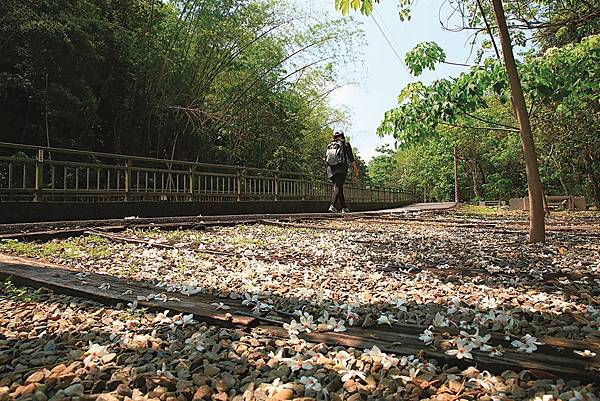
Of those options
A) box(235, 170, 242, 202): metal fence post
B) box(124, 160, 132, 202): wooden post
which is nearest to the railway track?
box(124, 160, 132, 202): wooden post

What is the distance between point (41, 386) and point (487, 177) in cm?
3879

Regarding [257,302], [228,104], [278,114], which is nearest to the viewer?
[257,302]

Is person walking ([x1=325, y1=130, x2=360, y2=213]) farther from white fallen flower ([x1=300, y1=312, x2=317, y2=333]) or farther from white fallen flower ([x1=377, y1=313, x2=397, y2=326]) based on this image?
white fallen flower ([x1=300, y1=312, x2=317, y2=333])

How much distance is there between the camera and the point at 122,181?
332 inches

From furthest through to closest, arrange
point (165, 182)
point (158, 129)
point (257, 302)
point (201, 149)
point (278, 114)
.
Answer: point (278, 114) < point (201, 149) < point (158, 129) < point (165, 182) < point (257, 302)

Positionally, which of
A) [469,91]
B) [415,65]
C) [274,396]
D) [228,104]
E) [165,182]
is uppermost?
[228,104]

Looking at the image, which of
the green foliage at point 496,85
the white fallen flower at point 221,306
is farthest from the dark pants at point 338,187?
the white fallen flower at point 221,306

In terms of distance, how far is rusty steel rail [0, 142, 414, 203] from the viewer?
253 inches

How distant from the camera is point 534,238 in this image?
452 centimetres

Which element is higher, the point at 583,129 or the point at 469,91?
Answer: the point at 583,129

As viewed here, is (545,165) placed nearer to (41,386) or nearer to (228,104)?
(228,104)

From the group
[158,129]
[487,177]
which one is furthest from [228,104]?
[487,177]

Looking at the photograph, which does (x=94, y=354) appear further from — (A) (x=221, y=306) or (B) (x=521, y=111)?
(B) (x=521, y=111)

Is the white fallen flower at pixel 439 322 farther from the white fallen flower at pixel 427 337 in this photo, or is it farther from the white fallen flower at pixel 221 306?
the white fallen flower at pixel 221 306
